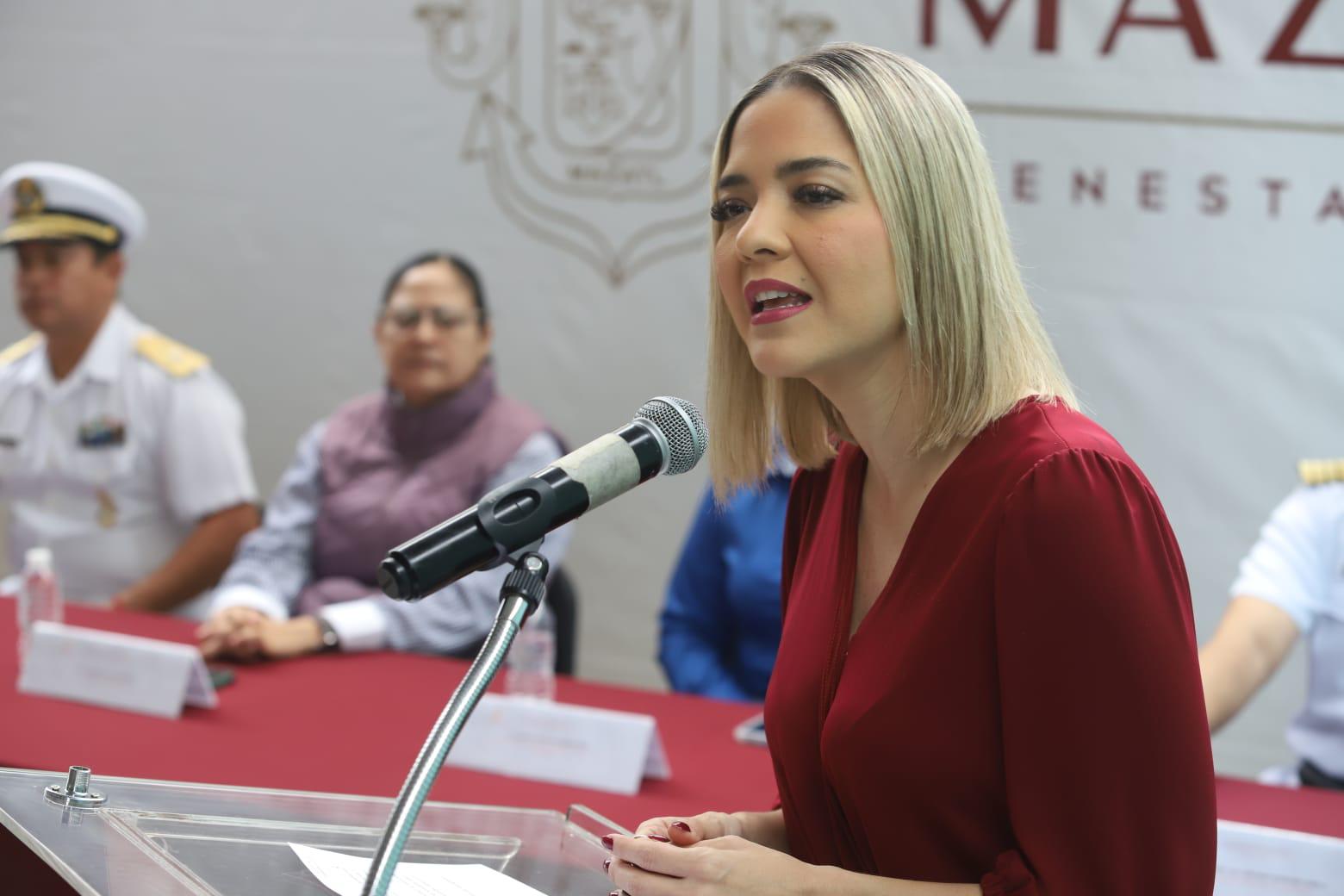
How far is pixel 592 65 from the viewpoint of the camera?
405 centimetres

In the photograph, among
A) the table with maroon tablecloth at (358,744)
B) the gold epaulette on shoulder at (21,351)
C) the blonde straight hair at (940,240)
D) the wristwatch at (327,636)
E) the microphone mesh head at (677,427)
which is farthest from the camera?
the gold epaulette on shoulder at (21,351)

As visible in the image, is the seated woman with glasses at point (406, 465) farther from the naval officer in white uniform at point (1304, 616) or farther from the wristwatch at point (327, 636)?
the naval officer in white uniform at point (1304, 616)

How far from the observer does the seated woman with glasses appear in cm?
317

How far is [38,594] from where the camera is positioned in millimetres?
2803

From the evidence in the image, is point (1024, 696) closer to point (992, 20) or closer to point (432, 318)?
point (432, 318)

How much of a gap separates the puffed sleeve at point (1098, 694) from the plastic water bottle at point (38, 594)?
2163mm

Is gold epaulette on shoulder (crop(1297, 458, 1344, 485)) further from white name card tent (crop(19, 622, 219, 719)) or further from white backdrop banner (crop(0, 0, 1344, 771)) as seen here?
white name card tent (crop(19, 622, 219, 719))

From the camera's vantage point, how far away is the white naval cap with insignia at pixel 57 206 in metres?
3.71

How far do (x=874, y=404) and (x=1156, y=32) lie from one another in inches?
96.9

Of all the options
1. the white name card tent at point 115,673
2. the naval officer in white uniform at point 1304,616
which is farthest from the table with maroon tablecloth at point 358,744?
the naval officer in white uniform at point 1304,616

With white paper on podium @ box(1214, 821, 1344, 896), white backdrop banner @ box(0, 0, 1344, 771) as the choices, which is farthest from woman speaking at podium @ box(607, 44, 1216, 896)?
white backdrop banner @ box(0, 0, 1344, 771)

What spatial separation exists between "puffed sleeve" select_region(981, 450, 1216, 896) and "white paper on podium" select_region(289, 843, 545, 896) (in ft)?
1.31

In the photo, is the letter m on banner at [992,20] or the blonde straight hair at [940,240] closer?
the blonde straight hair at [940,240]

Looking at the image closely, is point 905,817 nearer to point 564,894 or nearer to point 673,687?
point 564,894
